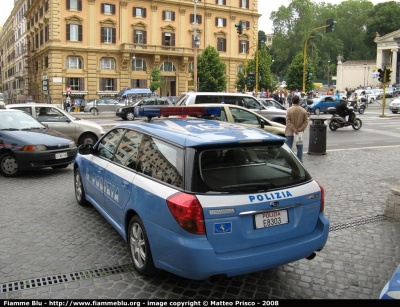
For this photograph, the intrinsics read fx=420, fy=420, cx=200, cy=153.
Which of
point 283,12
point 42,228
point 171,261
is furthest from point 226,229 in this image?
point 283,12

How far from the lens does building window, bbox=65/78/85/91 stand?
5141 cm

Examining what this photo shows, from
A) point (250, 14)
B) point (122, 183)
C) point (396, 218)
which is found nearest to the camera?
point (122, 183)

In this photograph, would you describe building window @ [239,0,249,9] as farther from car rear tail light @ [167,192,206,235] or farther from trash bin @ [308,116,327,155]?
car rear tail light @ [167,192,206,235]

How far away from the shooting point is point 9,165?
9047 mm

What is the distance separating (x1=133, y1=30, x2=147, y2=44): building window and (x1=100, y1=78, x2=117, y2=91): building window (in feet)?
19.2

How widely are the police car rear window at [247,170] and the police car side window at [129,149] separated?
1.07 m

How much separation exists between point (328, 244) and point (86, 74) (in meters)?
50.9

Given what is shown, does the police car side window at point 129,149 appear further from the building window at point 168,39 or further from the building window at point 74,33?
the building window at point 168,39

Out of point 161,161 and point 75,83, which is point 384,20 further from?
point 161,161

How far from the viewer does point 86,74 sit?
52.3m

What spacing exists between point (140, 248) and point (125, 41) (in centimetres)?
5303

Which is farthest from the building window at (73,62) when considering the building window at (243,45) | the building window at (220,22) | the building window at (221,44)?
the building window at (243,45)

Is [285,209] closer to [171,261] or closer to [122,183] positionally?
[171,261]

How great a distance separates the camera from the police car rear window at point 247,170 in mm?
3675
